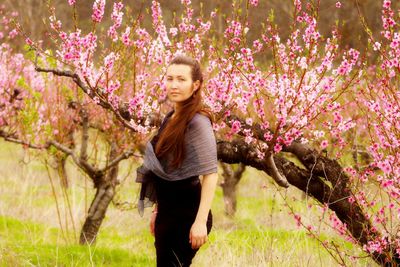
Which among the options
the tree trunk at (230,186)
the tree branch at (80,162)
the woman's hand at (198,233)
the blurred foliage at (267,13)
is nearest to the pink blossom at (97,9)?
the woman's hand at (198,233)

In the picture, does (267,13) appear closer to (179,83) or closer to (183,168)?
(179,83)

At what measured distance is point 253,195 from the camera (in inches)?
452

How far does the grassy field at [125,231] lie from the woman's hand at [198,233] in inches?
37.1

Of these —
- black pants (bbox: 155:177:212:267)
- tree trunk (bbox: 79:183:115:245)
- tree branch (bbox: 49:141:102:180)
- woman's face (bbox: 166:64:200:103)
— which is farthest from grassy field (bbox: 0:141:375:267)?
woman's face (bbox: 166:64:200:103)

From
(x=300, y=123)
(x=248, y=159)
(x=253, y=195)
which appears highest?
(x=300, y=123)

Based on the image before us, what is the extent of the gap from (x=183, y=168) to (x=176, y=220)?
1.00 feet

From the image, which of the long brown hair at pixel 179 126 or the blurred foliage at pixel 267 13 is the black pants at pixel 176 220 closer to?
the long brown hair at pixel 179 126

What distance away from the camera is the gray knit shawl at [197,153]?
305 centimetres

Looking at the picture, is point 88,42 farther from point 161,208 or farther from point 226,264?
point 226,264

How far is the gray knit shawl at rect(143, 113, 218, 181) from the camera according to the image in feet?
10.0

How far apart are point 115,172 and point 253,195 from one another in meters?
4.85

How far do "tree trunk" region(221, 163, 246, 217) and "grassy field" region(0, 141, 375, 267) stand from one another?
0.54 ft

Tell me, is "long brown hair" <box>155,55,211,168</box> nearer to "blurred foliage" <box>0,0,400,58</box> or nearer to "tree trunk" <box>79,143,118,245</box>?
"tree trunk" <box>79,143,118,245</box>

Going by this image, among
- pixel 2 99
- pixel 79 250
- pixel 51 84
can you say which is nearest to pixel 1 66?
pixel 2 99
